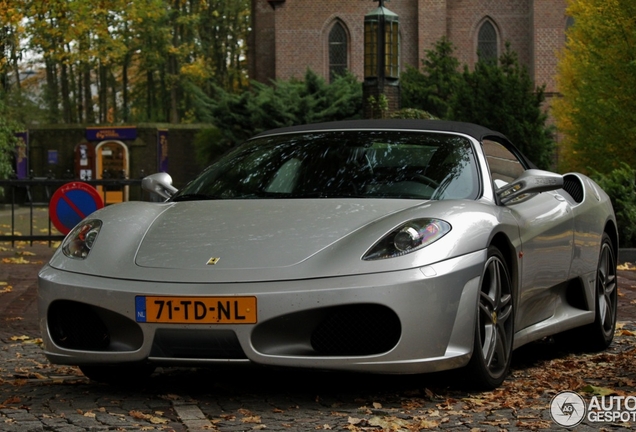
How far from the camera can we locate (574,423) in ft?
13.9

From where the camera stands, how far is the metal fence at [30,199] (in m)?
15.6

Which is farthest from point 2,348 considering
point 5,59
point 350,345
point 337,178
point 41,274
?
point 5,59

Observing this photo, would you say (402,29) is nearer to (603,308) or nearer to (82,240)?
(603,308)

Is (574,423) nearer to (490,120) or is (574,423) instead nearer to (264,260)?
(264,260)

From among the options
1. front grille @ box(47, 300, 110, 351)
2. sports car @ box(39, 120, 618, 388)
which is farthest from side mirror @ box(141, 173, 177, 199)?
front grille @ box(47, 300, 110, 351)

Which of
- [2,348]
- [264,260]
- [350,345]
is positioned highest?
[264,260]

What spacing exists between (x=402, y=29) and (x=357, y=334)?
142ft

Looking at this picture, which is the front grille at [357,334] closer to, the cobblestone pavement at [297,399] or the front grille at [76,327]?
the cobblestone pavement at [297,399]

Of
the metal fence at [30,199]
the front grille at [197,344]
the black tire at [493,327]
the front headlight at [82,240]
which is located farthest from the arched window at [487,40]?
the front grille at [197,344]

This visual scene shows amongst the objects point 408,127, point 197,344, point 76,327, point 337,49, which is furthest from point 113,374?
point 337,49

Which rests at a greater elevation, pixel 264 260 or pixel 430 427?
pixel 264 260

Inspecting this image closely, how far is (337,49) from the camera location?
4750 centimetres

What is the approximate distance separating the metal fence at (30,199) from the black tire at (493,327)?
391 inches

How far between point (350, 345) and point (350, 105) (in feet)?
109
